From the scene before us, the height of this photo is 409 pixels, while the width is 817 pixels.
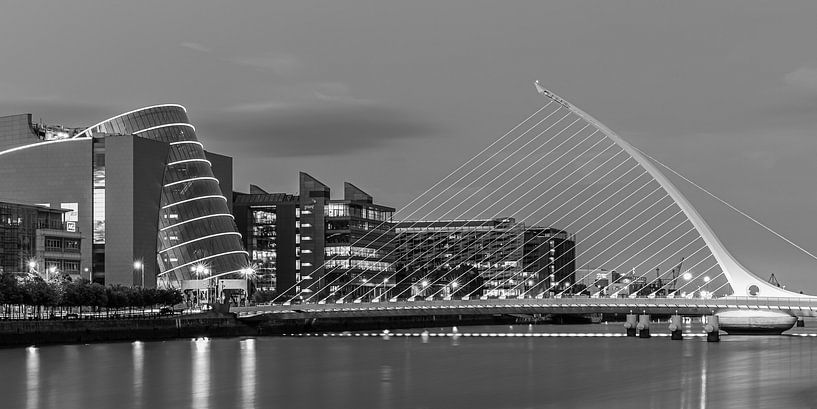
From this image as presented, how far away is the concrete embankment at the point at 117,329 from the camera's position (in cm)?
6125

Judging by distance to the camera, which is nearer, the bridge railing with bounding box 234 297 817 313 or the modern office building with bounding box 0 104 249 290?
the bridge railing with bounding box 234 297 817 313

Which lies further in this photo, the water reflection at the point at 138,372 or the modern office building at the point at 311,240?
the modern office building at the point at 311,240

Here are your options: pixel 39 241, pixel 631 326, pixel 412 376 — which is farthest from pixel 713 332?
pixel 39 241

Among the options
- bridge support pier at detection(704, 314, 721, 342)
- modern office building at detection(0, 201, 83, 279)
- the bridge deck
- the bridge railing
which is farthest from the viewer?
modern office building at detection(0, 201, 83, 279)

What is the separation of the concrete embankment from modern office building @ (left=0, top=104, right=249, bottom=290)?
18.6 m

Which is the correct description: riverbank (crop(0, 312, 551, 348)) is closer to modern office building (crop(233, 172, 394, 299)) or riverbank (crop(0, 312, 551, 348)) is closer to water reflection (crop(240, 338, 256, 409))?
water reflection (crop(240, 338, 256, 409))

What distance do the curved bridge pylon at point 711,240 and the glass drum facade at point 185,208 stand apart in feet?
142

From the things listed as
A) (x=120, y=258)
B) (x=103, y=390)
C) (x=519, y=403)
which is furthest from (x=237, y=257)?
(x=519, y=403)

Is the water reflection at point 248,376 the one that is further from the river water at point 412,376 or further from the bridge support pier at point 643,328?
the bridge support pier at point 643,328

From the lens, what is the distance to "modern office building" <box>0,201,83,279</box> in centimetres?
8612

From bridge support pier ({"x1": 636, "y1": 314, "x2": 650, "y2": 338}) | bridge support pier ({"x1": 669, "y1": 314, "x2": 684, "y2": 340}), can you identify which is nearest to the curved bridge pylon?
bridge support pier ({"x1": 669, "y1": 314, "x2": 684, "y2": 340})

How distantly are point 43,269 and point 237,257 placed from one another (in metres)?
18.5

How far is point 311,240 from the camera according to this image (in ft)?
484

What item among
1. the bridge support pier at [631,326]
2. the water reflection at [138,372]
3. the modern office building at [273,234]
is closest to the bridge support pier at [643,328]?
the bridge support pier at [631,326]
